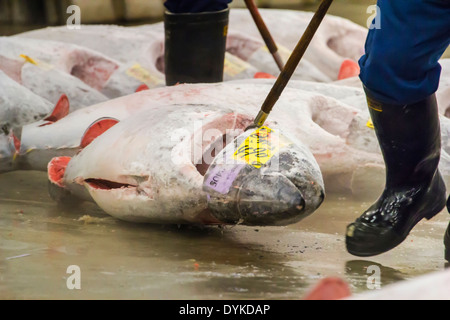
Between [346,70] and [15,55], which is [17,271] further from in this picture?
[346,70]

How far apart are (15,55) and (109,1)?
405cm

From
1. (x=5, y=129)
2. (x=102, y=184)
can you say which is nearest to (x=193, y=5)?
(x=5, y=129)

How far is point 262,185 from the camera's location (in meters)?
2.42

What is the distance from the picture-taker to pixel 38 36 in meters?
4.75

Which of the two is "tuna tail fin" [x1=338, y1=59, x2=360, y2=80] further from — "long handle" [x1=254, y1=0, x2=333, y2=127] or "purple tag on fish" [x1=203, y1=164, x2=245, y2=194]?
"purple tag on fish" [x1=203, y1=164, x2=245, y2=194]

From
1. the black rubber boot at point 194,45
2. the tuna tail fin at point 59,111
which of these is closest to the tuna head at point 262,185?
the tuna tail fin at point 59,111

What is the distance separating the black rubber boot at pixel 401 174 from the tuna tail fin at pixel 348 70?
227cm

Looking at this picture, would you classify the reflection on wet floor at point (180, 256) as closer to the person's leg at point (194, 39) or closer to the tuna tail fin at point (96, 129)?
the tuna tail fin at point (96, 129)

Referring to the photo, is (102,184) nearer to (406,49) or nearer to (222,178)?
(222,178)

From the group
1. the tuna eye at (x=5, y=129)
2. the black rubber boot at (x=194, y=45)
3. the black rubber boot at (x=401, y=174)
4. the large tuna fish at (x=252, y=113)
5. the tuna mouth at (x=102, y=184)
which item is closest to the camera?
the black rubber boot at (x=401, y=174)

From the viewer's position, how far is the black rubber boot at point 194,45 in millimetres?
3895

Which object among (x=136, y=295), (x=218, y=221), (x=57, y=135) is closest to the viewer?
(x=136, y=295)

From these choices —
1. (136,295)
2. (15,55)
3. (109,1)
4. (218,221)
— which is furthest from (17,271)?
(109,1)
